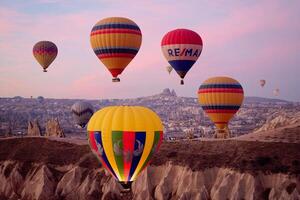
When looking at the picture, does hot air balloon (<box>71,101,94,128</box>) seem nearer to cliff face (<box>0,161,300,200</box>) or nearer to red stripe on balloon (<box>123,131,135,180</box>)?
cliff face (<box>0,161,300,200</box>)

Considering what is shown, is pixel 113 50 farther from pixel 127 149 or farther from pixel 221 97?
pixel 127 149

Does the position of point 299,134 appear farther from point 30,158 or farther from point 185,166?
point 30,158

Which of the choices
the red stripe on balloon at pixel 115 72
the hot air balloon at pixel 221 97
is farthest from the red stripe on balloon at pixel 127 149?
the hot air balloon at pixel 221 97

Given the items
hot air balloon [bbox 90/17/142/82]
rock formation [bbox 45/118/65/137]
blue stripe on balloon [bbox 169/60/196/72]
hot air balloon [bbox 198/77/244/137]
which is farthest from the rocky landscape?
rock formation [bbox 45/118/65/137]

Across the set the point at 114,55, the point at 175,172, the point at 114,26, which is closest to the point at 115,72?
the point at 114,55

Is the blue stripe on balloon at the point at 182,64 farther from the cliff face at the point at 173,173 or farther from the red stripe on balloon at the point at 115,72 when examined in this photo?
the cliff face at the point at 173,173
